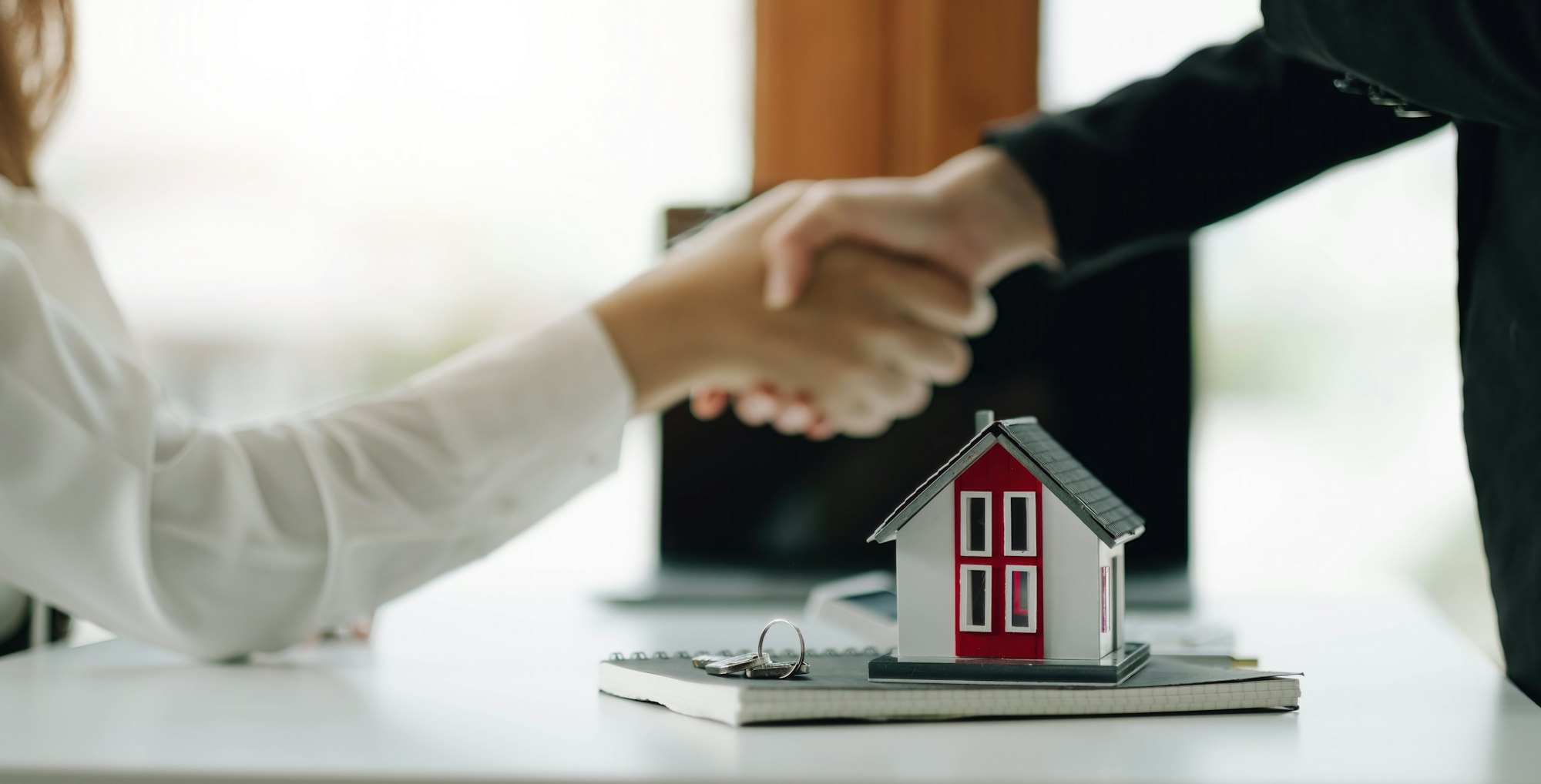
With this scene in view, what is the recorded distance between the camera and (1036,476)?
0.49 metres

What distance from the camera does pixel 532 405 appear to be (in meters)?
0.71

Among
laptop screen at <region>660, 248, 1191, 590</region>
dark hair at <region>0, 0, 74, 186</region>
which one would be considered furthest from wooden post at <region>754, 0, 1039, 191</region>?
dark hair at <region>0, 0, 74, 186</region>

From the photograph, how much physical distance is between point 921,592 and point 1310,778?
0.16 metres

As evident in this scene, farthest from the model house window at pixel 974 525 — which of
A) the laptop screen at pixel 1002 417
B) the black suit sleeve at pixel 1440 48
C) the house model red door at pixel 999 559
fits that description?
the laptop screen at pixel 1002 417

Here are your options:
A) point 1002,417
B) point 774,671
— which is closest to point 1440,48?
point 774,671

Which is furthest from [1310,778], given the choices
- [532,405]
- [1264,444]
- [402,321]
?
[402,321]

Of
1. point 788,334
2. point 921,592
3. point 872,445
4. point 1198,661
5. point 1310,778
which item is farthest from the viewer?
point 872,445

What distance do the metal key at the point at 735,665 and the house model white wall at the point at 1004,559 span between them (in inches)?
2.2

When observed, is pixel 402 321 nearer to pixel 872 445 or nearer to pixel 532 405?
pixel 872 445

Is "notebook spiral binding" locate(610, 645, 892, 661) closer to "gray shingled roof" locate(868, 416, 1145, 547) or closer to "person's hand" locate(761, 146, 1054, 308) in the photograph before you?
"gray shingled roof" locate(868, 416, 1145, 547)

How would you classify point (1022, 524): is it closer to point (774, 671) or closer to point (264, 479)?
point (774, 671)

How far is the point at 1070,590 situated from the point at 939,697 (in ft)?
0.24

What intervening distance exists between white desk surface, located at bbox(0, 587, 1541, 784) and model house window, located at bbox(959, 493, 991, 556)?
7 centimetres

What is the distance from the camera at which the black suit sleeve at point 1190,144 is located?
0.79m
